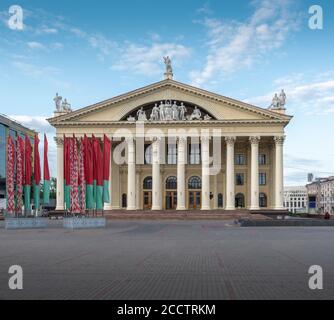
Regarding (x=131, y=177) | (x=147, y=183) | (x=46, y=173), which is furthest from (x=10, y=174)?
(x=147, y=183)

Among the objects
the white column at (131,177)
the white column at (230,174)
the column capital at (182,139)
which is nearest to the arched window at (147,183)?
the white column at (131,177)

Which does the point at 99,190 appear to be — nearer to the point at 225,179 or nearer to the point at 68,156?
the point at 68,156

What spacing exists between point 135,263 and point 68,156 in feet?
87.9

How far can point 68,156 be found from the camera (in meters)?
43.2

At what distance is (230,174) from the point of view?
67938 millimetres

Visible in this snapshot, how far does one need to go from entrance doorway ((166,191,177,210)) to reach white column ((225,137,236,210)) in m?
8.94

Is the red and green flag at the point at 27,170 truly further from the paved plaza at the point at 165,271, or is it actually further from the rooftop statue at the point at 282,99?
the rooftop statue at the point at 282,99

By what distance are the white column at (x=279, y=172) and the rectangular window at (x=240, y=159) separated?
7.67 meters

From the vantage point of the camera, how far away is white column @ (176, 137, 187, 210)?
67625 millimetres

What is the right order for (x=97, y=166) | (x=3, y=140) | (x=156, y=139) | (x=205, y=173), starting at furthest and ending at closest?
1. (x=3, y=140)
2. (x=156, y=139)
3. (x=205, y=173)
4. (x=97, y=166)

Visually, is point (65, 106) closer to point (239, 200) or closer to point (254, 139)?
point (254, 139)

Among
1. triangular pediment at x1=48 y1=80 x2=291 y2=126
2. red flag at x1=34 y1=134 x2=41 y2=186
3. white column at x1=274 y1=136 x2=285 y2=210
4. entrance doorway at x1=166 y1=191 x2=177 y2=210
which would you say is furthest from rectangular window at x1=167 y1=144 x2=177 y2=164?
red flag at x1=34 y1=134 x2=41 y2=186

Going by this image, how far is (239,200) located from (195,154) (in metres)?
8.71
